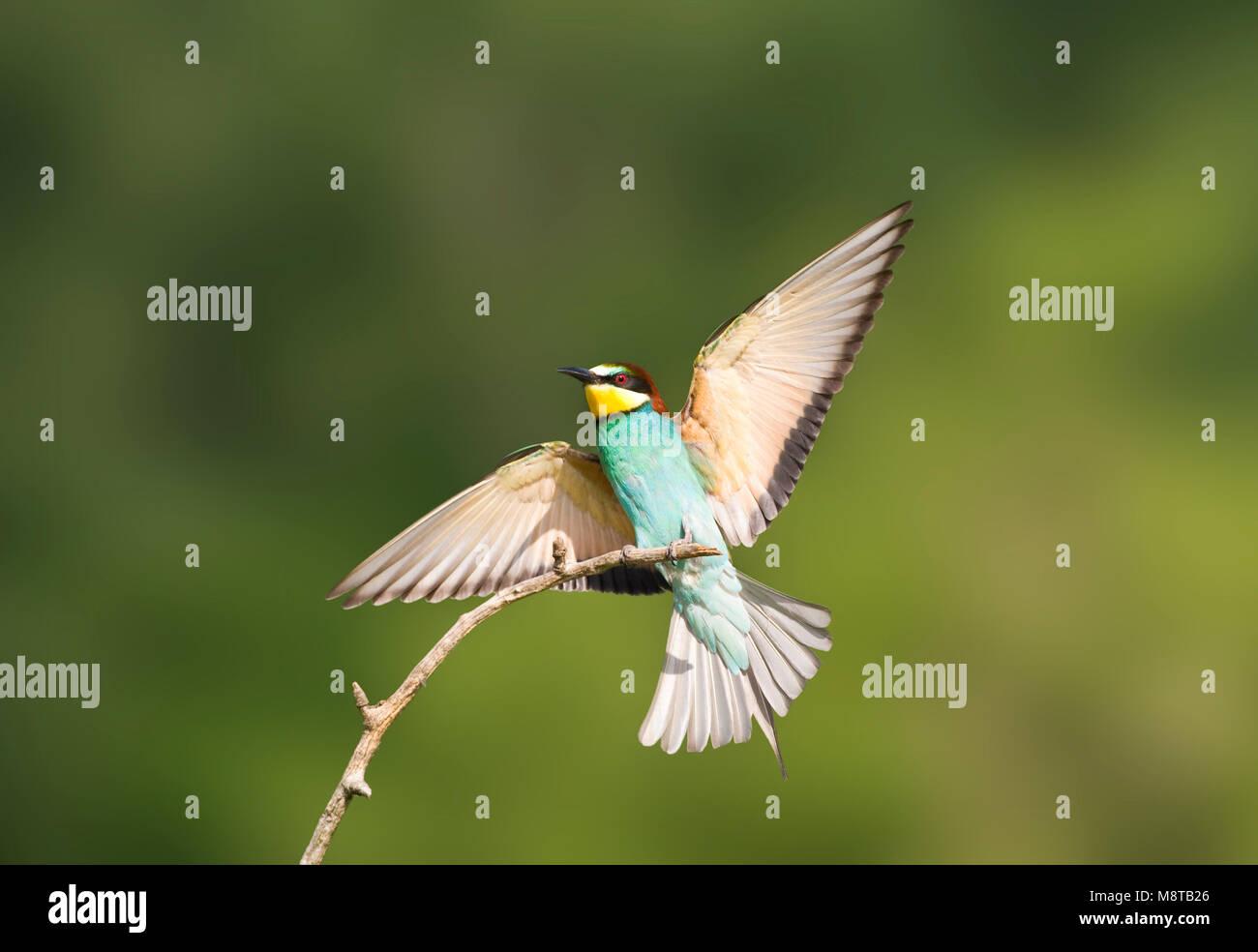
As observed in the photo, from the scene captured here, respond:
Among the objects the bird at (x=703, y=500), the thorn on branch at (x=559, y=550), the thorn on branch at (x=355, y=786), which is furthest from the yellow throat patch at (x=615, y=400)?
the thorn on branch at (x=355, y=786)

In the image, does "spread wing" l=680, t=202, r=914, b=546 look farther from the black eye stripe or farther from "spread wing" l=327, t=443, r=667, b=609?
"spread wing" l=327, t=443, r=667, b=609

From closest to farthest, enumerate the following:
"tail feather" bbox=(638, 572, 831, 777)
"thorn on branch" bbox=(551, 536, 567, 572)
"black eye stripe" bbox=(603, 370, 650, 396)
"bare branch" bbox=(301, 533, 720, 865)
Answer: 1. "bare branch" bbox=(301, 533, 720, 865)
2. "thorn on branch" bbox=(551, 536, 567, 572)
3. "black eye stripe" bbox=(603, 370, 650, 396)
4. "tail feather" bbox=(638, 572, 831, 777)

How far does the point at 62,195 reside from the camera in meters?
6.96

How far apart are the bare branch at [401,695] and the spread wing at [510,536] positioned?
391 mm

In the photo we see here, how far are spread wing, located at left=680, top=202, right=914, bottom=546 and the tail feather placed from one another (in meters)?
0.20

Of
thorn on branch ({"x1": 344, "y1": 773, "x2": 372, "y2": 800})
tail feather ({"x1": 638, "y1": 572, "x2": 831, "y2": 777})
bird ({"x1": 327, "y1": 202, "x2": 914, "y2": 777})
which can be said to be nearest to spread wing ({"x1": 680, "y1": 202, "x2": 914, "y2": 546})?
bird ({"x1": 327, "y1": 202, "x2": 914, "y2": 777})

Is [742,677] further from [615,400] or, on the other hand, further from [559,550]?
[559,550]

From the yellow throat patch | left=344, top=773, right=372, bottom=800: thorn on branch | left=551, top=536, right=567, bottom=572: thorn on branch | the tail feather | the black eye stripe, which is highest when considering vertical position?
the black eye stripe

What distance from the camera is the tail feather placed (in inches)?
118

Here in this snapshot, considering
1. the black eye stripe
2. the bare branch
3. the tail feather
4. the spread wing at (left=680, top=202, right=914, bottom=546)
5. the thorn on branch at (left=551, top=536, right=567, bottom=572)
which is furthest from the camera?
the tail feather

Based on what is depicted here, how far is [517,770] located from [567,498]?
232 cm

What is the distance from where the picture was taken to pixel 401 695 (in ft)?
6.85

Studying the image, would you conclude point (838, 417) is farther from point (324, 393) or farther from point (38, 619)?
point (38, 619)

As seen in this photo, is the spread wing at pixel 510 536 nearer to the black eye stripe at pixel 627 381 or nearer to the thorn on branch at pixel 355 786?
the black eye stripe at pixel 627 381
